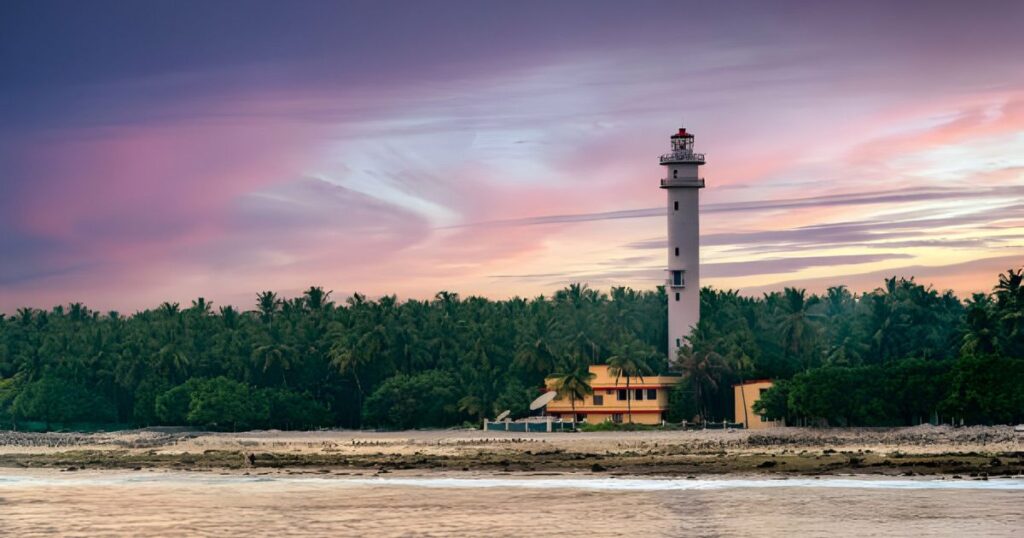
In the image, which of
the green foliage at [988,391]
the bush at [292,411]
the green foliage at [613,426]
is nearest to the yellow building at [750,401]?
the green foliage at [613,426]

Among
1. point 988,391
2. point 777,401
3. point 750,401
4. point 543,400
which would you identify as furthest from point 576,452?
point 543,400

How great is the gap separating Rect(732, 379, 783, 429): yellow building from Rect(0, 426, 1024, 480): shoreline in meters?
6.47

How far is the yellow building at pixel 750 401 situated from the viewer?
94688 mm

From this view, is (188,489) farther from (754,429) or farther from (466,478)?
(754,429)

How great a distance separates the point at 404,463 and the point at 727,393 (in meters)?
49.8

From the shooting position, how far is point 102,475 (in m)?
56.0

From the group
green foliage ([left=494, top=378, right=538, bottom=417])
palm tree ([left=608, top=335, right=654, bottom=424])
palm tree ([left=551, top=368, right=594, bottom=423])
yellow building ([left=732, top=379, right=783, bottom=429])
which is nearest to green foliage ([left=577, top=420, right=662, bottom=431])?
palm tree ([left=551, top=368, right=594, bottom=423])

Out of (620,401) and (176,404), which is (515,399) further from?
(176,404)

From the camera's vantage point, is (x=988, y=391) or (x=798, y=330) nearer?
(x=988, y=391)

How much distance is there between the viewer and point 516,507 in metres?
39.0

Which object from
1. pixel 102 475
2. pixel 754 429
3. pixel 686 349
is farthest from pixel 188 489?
pixel 686 349

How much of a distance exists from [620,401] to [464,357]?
2176 cm

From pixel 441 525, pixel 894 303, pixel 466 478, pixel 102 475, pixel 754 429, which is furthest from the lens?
pixel 894 303

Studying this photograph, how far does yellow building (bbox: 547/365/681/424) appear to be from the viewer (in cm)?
10400
